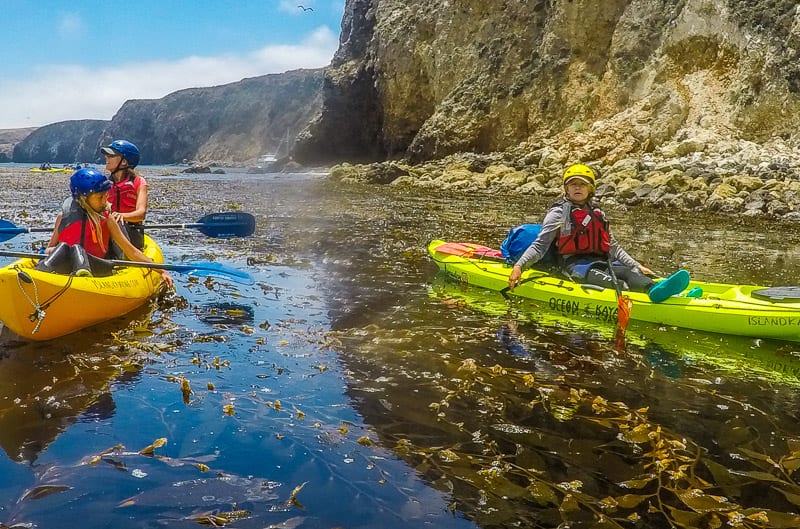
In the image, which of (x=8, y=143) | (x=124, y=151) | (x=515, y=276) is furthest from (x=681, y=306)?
(x=8, y=143)

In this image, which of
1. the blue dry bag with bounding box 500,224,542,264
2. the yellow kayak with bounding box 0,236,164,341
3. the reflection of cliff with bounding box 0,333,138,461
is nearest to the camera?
the reflection of cliff with bounding box 0,333,138,461

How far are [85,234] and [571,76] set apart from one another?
30067 millimetres

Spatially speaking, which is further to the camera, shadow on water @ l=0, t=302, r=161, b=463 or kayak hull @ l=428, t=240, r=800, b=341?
kayak hull @ l=428, t=240, r=800, b=341

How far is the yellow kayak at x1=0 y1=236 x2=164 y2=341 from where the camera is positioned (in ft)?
17.4

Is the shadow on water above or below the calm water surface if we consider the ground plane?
above

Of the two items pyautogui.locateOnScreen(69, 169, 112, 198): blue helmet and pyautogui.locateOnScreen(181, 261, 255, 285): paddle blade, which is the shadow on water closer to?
pyautogui.locateOnScreen(181, 261, 255, 285): paddle blade

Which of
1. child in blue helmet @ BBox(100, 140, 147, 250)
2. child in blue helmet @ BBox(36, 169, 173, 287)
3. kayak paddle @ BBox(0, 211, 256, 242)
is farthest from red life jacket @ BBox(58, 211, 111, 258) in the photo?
kayak paddle @ BBox(0, 211, 256, 242)

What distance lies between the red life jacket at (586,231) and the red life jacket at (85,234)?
5.04 metres

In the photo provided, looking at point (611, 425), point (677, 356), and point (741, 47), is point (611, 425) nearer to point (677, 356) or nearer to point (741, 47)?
point (677, 356)

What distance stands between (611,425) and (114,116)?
164 meters

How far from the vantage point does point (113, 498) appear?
3256 millimetres

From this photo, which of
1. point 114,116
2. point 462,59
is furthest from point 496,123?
point 114,116

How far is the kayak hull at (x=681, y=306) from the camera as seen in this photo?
6445 mm

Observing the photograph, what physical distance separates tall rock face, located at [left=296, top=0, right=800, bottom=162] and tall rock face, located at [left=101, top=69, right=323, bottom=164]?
48.8 m
